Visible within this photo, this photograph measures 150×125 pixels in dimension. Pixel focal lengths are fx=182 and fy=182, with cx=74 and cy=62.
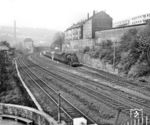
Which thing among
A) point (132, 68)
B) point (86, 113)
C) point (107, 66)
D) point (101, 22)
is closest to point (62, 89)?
point (86, 113)

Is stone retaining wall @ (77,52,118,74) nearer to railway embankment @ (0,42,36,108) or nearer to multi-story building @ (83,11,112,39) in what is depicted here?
multi-story building @ (83,11,112,39)

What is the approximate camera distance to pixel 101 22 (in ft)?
211

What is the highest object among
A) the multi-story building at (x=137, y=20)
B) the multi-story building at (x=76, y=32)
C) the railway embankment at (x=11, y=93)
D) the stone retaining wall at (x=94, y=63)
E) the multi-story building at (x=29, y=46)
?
the multi-story building at (x=137, y=20)

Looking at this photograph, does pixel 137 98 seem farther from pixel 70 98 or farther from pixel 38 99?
pixel 38 99

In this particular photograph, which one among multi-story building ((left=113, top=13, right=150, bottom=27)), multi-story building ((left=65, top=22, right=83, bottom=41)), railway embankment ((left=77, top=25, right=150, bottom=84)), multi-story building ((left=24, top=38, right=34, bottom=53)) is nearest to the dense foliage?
railway embankment ((left=77, top=25, right=150, bottom=84))

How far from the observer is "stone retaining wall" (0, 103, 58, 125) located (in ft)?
41.7

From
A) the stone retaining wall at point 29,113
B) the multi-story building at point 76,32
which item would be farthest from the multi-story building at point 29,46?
the stone retaining wall at point 29,113

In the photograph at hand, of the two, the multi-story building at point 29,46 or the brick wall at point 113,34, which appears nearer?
the brick wall at point 113,34

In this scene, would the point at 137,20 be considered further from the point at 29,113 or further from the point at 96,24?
Answer: the point at 29,113

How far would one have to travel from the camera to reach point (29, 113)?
14289 millimetres

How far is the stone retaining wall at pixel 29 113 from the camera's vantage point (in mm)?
12695

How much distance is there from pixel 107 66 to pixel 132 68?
726 cm

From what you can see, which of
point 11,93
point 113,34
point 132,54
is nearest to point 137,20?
point 113,34

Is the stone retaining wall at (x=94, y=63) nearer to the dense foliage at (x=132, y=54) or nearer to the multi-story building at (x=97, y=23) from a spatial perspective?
the dense foliage at (x=132, y=54)
